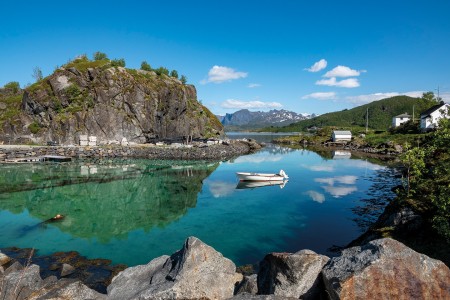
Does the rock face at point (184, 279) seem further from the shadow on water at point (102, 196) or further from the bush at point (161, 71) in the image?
the bush at point (161, 71)

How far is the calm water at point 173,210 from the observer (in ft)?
81.7

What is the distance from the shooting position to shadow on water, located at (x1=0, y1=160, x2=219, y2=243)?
99.5 feet

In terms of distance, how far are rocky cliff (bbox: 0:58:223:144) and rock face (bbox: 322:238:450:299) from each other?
9980 cm

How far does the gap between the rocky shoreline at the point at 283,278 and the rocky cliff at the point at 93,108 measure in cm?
9159

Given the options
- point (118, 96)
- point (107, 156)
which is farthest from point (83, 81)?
point (107, 156)

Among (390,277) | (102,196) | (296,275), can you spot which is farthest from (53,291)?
(102,196)

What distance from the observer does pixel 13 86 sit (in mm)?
136750

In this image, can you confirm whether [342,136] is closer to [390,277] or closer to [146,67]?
[146,67]

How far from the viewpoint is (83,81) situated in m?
105

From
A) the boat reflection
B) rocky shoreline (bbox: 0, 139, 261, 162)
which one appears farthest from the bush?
the boat reflection

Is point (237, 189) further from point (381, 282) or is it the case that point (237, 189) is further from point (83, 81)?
point (83, 81)

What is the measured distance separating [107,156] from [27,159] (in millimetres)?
19161

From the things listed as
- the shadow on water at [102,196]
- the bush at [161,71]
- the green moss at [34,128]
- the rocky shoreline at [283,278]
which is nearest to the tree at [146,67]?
the bush at [161,71]

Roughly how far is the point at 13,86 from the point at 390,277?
166862mm
